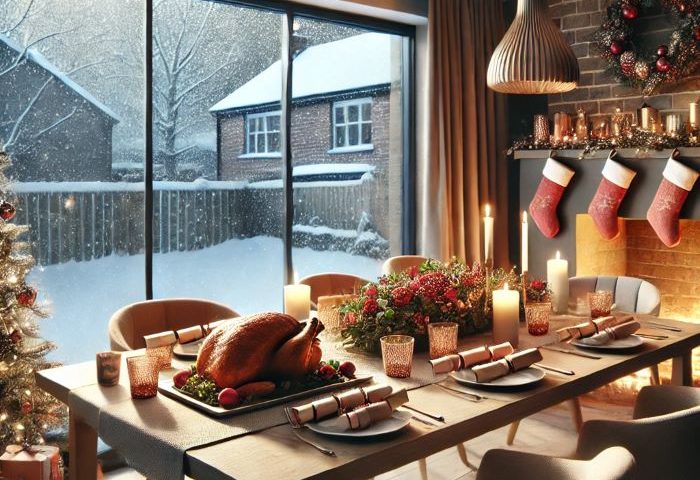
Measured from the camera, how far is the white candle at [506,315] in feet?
6.86

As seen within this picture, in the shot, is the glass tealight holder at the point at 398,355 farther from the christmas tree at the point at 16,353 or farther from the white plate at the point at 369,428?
the christmas tree at the point at 16,353

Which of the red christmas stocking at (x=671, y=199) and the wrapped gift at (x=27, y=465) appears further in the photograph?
the red christmas stocking at (x=671, y=199)

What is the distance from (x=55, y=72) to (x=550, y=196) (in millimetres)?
2429

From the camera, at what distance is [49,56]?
304 centimetres

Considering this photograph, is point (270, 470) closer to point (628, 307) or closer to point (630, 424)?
point (630, 424)

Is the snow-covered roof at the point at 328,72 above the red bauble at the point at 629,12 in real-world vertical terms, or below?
below

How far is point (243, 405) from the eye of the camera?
161 cm

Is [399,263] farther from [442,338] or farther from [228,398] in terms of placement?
[228,398]

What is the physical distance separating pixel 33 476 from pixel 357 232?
2.26m

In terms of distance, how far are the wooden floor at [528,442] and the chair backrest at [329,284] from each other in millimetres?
758

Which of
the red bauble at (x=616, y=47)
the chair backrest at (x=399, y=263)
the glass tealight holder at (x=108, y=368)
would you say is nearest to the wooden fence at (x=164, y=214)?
→ the chair backrest at (x=399, y=263)

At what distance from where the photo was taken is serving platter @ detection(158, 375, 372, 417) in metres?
1.57

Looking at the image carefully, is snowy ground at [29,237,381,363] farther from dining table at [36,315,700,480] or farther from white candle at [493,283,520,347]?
white candle at [493,283,520,347]

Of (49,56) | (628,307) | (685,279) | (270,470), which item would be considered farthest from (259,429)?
(685,279)
